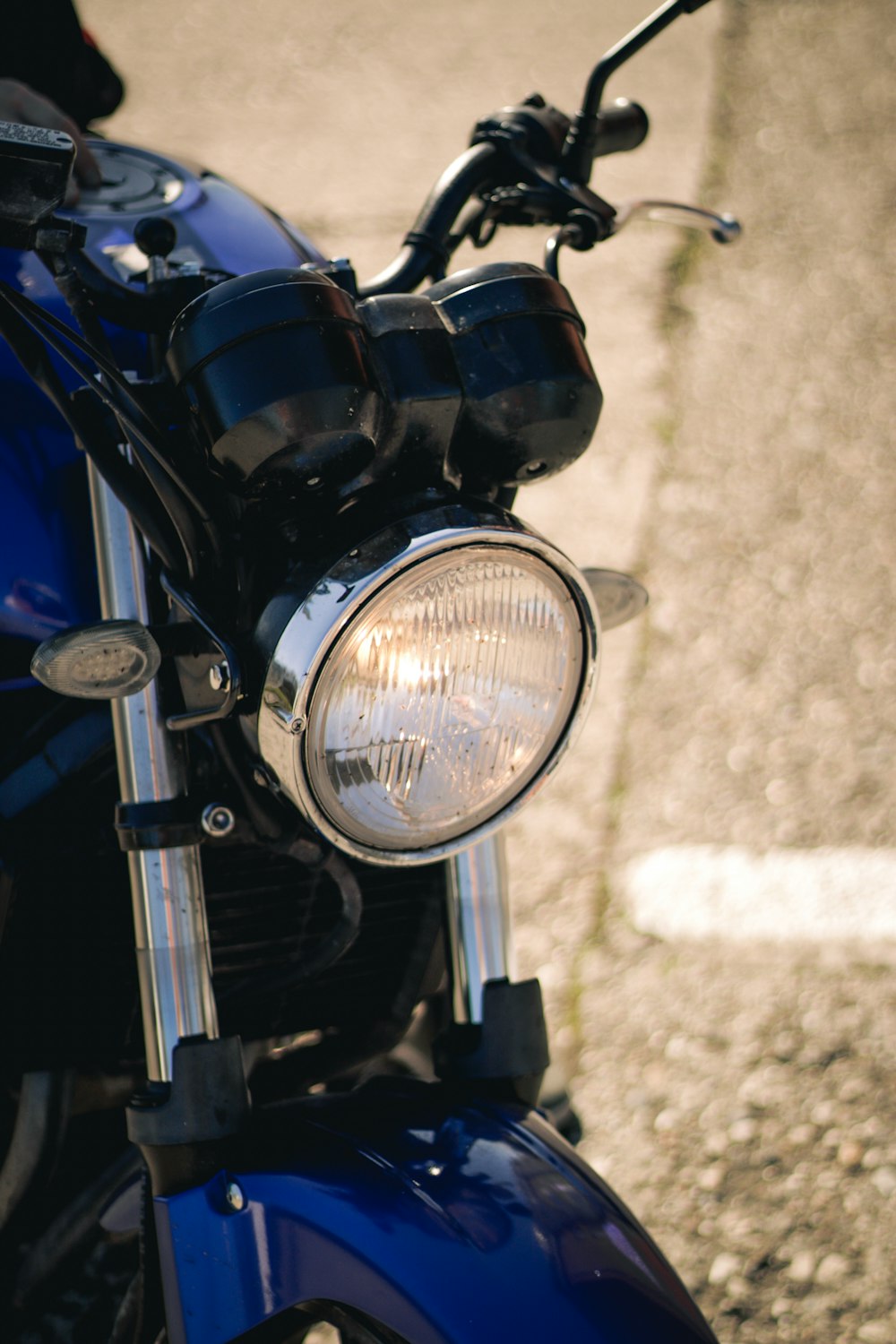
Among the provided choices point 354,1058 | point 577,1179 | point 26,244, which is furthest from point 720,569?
point 26,244

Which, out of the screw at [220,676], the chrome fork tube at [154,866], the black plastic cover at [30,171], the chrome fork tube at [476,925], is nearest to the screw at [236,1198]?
the chrome fork tube at [154,866]

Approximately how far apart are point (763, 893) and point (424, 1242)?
5.04 ft

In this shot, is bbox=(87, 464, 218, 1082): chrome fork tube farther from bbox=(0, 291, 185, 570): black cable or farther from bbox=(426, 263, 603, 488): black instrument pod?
bbox=(426, 263, 603, 488): black instrument pod

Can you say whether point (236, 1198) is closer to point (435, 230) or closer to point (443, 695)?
point (443, 695)

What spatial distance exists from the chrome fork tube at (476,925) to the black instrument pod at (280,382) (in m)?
0.46

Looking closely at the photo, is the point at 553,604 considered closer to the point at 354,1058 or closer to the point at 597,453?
the point at 354,1058

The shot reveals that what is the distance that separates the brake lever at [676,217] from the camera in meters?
1.40

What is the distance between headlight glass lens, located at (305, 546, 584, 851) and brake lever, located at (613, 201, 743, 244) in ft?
2.02

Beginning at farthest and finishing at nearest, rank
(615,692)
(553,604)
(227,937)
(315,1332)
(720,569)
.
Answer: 1. (720,569)
2. (615,692)
3. (315,1332)
4. (227,937)
5. (553,604)

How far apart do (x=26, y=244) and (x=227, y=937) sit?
28.3 inches

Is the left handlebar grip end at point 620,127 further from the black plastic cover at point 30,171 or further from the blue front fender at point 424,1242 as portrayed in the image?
the blue front fender at point 424,1242

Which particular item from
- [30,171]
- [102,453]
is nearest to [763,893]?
[102,453]

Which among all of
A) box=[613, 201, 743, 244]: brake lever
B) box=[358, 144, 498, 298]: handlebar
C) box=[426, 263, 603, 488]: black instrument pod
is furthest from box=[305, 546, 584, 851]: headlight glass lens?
box=[613, 201, 743, 244]: brake lever

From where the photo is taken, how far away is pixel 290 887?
1.29 meters
